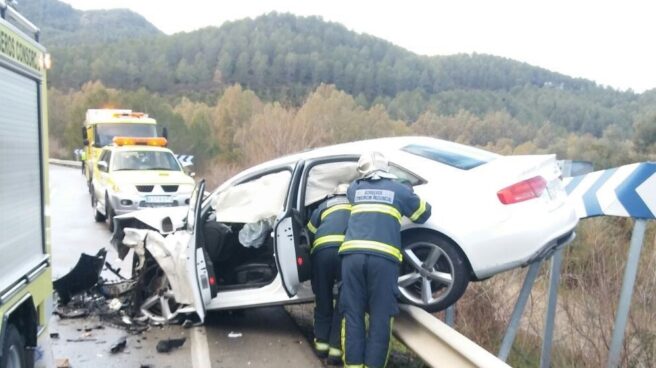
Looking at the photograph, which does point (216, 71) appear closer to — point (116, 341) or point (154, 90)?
point (154, 90)

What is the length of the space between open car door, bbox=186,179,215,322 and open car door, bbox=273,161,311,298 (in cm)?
73

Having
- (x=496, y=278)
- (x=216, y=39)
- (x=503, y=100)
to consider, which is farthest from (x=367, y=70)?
(x=496, y=278)

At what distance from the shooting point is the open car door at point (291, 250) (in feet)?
18.9

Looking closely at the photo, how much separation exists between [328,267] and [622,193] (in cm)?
235

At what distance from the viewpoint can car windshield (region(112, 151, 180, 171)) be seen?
14.8 metres

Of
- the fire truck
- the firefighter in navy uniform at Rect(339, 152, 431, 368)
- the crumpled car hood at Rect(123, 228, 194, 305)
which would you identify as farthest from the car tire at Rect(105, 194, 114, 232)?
the firefighter in navy uniform at Rect(339, 152, 431, 368)

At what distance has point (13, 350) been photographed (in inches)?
155

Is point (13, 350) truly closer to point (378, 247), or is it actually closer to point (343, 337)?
point (343, 337)

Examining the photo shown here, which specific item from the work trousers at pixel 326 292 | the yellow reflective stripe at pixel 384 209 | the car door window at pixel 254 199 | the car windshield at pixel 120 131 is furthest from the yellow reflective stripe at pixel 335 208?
the car windshield at pixel 120 131

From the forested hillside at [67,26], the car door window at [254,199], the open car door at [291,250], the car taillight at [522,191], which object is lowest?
the open car door at [291,250]

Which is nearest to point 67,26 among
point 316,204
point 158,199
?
point 158,199

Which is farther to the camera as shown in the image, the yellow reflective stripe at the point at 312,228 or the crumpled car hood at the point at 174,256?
the crumpled car hood at the point at 174,256

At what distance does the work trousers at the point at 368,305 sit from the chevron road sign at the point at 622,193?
5.25 feet

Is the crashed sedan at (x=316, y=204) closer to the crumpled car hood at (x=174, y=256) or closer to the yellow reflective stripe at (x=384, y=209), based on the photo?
the crumpled car hood at (x=174, y=256)
